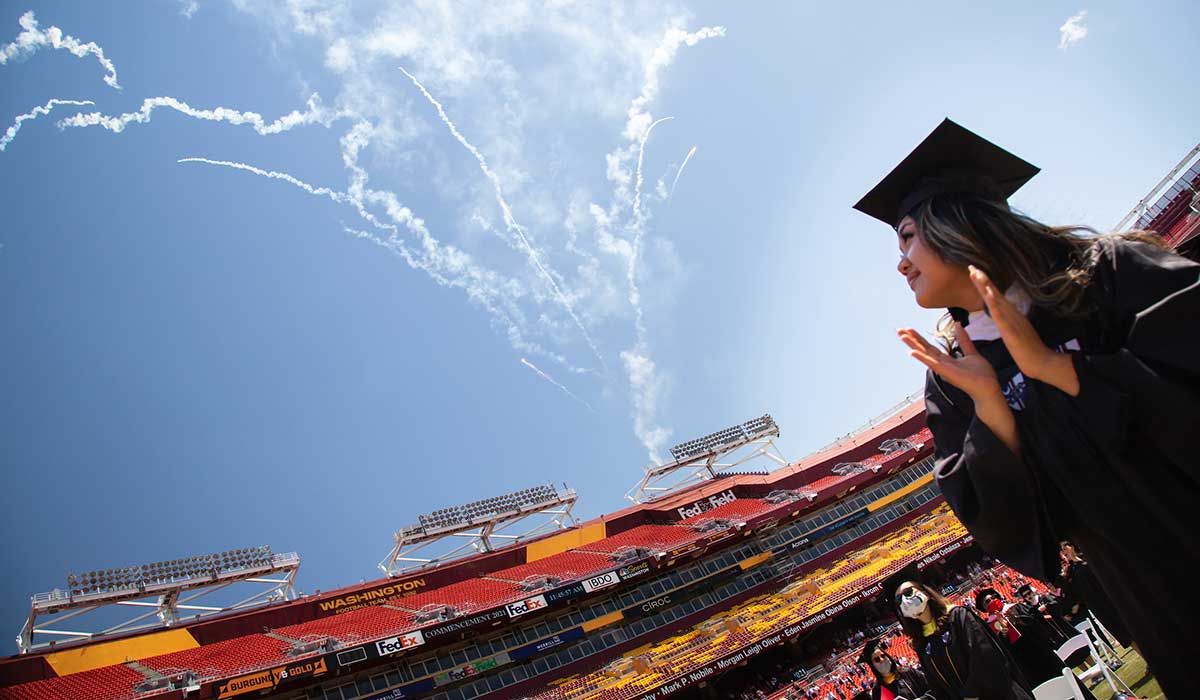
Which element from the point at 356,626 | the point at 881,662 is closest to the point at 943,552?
the point at 356,626

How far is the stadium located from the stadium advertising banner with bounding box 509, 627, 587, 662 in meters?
0.10

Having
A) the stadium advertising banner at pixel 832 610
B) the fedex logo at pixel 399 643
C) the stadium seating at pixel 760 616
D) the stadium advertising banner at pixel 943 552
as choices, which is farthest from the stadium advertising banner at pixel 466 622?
the stadium advertising banner at pixel 943 552

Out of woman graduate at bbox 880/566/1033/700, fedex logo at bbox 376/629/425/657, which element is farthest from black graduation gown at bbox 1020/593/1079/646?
fedex logo at bbox 376/629/425/657

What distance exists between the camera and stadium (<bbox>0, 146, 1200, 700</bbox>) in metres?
23.7

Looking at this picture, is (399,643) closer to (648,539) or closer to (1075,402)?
(648,539)

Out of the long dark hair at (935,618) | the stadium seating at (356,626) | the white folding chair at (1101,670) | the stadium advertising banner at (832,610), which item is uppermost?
the stadium seating at (356,626)

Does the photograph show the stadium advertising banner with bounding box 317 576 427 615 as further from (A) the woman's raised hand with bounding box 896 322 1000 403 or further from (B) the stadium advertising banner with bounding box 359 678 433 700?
(A) the woman's raised hand with bounding box 896 322 1000 403

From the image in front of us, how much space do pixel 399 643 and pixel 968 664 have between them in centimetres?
2433

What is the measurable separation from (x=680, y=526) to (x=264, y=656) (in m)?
24.8

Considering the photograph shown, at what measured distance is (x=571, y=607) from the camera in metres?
30.4

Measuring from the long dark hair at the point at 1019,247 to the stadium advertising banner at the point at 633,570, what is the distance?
3046 cm

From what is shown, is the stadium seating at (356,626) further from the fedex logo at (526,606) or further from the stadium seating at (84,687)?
the stadium seating at (84,687)

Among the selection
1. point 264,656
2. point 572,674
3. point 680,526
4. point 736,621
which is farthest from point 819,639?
point 264,656

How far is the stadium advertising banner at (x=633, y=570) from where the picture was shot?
3062 cm
